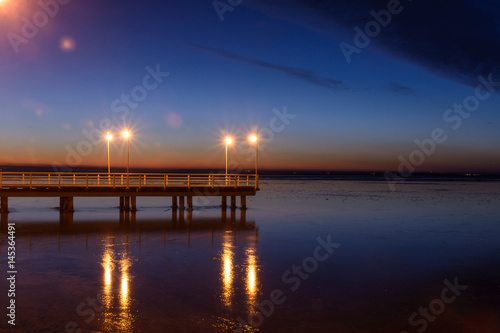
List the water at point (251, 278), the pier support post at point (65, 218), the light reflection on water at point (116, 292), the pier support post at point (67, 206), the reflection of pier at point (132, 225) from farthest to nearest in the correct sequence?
the pier support post at point (67, 206)
the pier support post at point (65, 218)
the reflection of pier at point (132, 225)
the water at point (251, 278)
the light reflection on water at point (116, 292)

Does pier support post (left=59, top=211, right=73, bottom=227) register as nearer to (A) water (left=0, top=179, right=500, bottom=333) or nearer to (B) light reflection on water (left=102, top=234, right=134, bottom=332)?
(A) water (left=0, top=179, right=500, bottom=333)

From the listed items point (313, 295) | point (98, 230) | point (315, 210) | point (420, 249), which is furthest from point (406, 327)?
point (315, 210)

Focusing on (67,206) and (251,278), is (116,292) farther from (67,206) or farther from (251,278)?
(67,206)

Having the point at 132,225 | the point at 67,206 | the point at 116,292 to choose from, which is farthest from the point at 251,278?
the point at 67,206

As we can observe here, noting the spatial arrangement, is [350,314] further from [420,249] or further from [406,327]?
[420,249]

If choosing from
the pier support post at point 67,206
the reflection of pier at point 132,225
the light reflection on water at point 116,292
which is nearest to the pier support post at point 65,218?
the reflection of pier at point 132,225

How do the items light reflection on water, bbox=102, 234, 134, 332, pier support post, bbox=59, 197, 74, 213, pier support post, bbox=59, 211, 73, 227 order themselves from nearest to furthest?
light reflection on water, bbox=102, 234, 134, 332
pier support post, bbox=59, 211, 73, 227
pier support post, bbox=59, 197, 74, 213

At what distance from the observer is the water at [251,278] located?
389 inches

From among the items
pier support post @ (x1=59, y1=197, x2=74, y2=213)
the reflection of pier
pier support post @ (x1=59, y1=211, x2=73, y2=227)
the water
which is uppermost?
pier support post @ (x1=59, y1=197, x2=74, y2=213)

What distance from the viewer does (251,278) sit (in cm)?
1366

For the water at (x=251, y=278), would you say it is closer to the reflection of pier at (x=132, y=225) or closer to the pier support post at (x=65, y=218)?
the reflection of pier at (x=132, y=225)

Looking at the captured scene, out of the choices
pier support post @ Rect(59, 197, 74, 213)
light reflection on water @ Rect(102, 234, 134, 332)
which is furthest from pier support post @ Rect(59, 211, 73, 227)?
light reflection on water @ Rect(102, 234, 134, 332)

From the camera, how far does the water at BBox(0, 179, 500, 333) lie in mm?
9875

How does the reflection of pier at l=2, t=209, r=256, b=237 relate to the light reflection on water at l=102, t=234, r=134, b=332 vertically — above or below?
above
